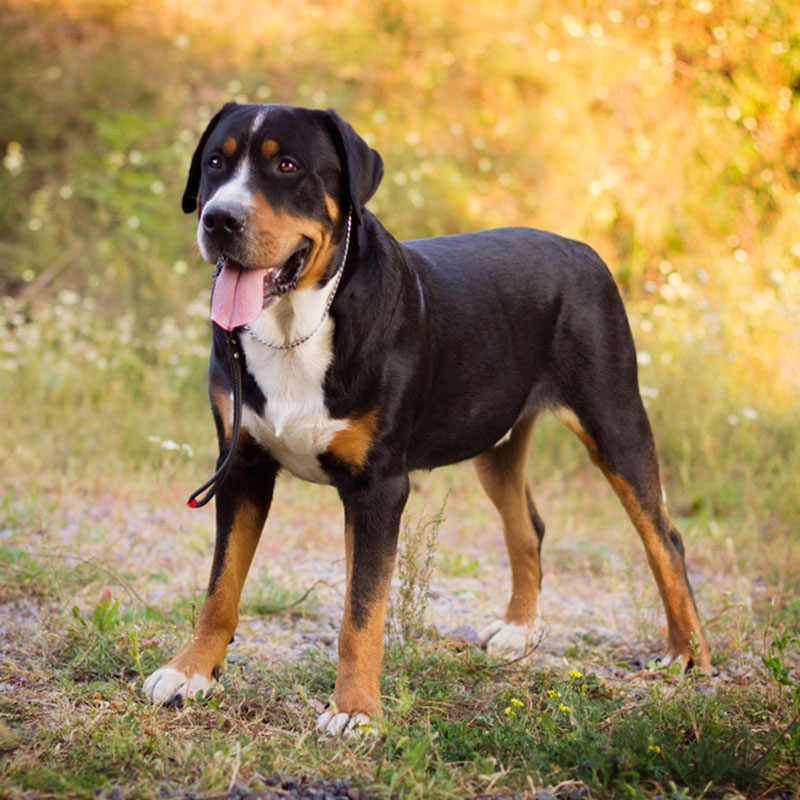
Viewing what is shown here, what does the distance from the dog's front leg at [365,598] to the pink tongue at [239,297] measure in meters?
0.66

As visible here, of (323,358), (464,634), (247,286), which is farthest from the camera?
(464,634)

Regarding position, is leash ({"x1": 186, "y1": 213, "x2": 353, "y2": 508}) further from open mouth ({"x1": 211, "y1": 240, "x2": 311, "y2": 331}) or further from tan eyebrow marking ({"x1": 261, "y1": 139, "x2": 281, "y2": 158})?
tan eyebrow marking ({"x1": 261, "y1": 139, "x2": 281, "y2": 158})

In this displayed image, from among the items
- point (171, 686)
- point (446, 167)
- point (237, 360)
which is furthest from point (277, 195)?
point (446, 167)

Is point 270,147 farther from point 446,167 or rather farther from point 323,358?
point 446,167

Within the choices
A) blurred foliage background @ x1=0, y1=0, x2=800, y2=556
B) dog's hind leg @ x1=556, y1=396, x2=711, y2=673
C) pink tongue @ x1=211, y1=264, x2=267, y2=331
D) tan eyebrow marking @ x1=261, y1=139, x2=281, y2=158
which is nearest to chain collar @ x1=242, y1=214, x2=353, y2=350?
pink tongue @ x1=211, y1=264, x2=267, y2=331

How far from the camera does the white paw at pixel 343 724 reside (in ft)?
9.46

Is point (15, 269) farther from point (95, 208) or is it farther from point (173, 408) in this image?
point (173, 408)

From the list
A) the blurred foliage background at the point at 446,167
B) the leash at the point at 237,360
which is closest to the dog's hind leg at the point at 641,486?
the leash at the point at 237,360

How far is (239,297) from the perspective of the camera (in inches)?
121

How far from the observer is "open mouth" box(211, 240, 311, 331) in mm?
3062

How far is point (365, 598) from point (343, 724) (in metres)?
0.38

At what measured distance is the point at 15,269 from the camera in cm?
971

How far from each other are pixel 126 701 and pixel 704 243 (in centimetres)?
814

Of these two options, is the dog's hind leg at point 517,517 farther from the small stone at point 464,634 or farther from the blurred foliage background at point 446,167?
the blurred foliage background at point 446,167
